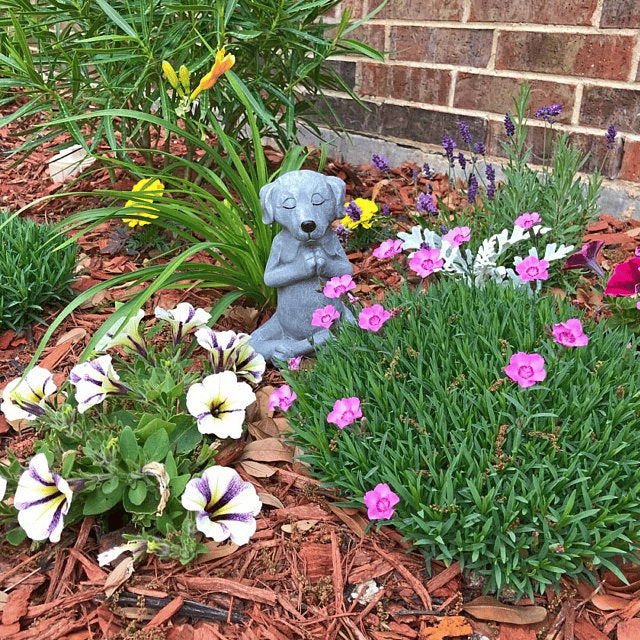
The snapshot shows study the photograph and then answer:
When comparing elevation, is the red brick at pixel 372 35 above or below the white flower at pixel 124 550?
above

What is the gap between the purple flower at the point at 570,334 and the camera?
1451mm

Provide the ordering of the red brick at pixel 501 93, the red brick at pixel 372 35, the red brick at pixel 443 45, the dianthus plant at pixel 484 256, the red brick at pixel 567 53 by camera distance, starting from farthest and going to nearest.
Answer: the red brick at pixel 372 35 → the red brick at pixel 443 45 → the red brick at pixel 501 93 → the red brick at pixel 567 53 → the dianthus plant at pixel 484 256

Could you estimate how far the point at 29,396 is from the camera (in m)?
1.69

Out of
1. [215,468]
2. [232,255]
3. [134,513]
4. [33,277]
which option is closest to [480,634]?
[215,468]

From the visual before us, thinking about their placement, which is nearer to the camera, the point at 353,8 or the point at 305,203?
the point at 305,203

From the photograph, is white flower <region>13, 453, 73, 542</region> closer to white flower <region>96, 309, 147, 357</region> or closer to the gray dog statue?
white flower <region>96, 309, 147, 357</region>

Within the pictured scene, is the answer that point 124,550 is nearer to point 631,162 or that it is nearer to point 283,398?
point 283,398

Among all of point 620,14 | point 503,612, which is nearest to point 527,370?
point 503,612

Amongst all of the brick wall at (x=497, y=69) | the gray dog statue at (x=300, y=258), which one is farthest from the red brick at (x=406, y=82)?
the gray dog statue at (x=300, y=258)

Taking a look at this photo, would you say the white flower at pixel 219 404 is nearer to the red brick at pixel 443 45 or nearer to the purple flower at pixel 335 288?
the purple flower at pixel 335 288

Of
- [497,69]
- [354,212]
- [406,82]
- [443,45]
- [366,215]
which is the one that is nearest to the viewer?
[354,212]

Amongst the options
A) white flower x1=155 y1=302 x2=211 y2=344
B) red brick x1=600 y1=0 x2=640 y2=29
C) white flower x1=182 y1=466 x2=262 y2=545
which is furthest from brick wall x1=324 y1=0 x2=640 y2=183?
white flower x1=182 y1=466 x2=262 y2=545

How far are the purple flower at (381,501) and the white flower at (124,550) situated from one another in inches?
20.5

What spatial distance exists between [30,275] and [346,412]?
4.86ft
